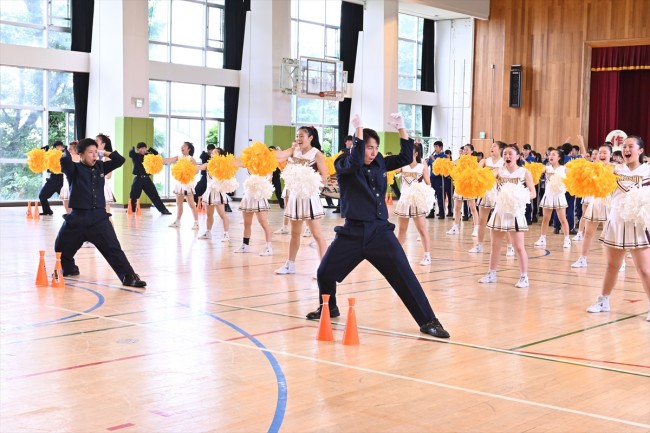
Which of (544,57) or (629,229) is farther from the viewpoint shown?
(544,57)

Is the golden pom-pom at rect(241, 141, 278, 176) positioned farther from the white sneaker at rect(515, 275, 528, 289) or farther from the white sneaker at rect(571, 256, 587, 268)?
the white sneaker at rect(571, 256, 587, 268)

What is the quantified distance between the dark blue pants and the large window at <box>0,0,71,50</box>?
18.5m

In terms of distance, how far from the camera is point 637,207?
8031mm

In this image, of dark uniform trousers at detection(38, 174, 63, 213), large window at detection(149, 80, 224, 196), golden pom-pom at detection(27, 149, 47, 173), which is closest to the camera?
golden pom-pom at detection(27, 149, 47, 173)

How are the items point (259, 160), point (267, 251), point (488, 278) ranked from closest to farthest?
point (488, 278) < point (259, 160) < point (267, 251)

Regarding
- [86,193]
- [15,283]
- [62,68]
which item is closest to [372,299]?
[86,193]

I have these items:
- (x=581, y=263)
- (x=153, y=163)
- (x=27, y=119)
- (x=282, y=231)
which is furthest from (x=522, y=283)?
(x=27, y=119)

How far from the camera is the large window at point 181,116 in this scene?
27.0 meters

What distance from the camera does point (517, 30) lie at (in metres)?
31.9

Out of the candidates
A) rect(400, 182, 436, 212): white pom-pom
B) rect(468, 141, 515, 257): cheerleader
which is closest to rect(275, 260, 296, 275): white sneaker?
rect(400, 182, 436, 212): white pom-pom

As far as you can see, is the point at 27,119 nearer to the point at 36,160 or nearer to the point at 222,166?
the point at 36,160

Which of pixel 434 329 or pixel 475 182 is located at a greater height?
pixel 475 182

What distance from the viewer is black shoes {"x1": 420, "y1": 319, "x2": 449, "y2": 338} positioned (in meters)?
7.28

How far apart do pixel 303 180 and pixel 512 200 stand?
2611 millimetres
